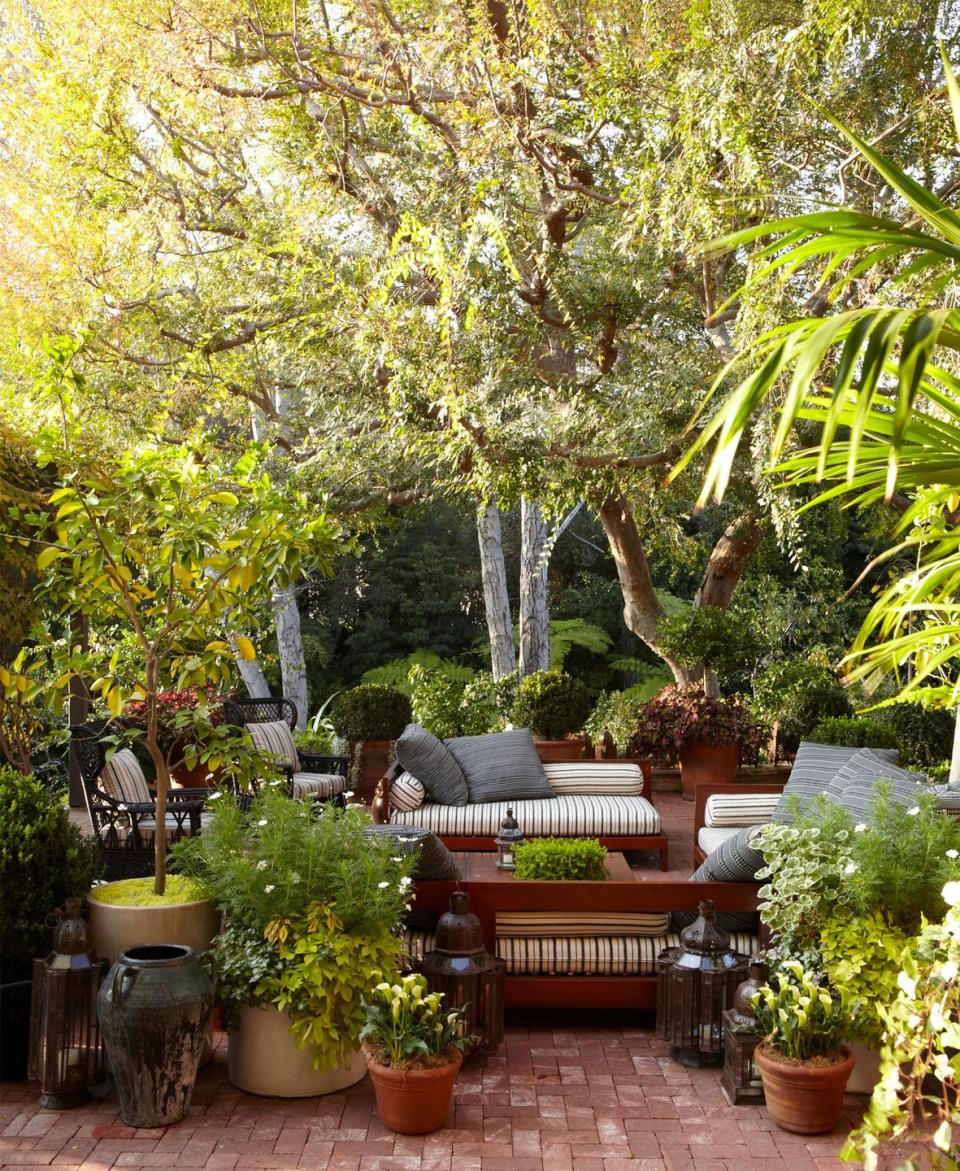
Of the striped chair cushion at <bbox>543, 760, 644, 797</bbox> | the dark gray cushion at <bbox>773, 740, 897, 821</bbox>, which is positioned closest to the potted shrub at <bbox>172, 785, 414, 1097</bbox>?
the dark gray cushion at <bbox>773, 740, 897, 821</bbox>

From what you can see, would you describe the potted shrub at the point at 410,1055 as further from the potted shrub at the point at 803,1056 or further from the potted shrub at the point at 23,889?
the potted shrub at the point at 23,889

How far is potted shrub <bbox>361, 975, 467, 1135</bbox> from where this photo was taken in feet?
12.3

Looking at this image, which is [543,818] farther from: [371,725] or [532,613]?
[532,613]

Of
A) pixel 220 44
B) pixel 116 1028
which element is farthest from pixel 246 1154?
pixel 220 44

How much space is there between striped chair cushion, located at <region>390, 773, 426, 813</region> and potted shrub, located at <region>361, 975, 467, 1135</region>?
258 cm

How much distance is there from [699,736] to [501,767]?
2.65 m

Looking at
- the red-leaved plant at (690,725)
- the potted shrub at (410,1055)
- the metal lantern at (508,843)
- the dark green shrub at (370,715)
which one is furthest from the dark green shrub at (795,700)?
the potted shrub at (410,1055)

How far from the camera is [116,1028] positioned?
3.73 metres

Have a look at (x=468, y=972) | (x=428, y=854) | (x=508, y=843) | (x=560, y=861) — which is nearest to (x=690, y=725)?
(x=508, y=843)

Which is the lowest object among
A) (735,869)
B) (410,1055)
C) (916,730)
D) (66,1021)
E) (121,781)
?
(410,1055)

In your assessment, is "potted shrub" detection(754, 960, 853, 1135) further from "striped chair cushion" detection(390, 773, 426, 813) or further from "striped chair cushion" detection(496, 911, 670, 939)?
"striped chair cushion" detection(390, 773, 426, 813)

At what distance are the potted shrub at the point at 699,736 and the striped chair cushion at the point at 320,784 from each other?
2.53 metres

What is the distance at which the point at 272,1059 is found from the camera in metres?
4.01

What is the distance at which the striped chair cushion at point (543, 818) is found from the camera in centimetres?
646
